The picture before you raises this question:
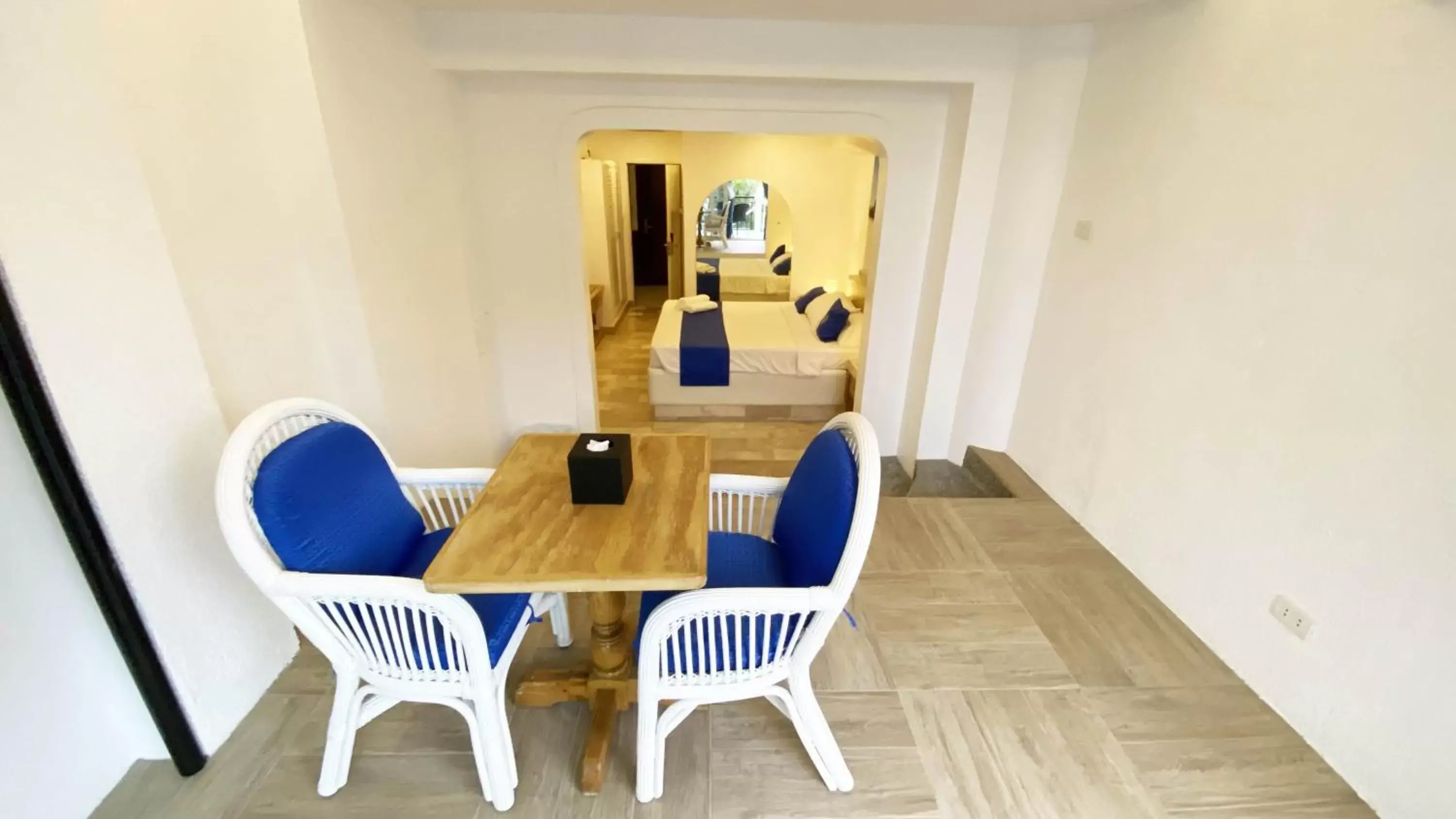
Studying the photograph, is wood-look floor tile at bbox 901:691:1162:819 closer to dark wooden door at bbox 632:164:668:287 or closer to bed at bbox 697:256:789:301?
bed at bbox 697:256:789:301

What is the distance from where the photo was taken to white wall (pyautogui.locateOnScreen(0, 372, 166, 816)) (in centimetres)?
122

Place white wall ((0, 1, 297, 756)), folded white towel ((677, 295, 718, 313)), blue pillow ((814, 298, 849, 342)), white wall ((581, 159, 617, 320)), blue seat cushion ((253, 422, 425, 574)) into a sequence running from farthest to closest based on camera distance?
white wall ((581, 159, 617, 320)) < folded white towel ((677, 295, 718, 313)) < blue pillow ((814, 298, 849, 342)) < blue seat cushion ((253, 422, 425, 574)) < white wall ((0, 1, 297, 756))

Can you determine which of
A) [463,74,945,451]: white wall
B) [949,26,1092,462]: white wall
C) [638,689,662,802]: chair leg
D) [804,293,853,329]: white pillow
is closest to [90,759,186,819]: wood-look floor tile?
[638,689,662,802]: chair leg

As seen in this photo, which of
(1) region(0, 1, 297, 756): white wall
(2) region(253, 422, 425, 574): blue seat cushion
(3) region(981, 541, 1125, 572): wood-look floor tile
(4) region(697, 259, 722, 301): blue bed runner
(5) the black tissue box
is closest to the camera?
(1) region(0, 1, 297, 756): white wall

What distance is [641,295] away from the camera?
9391 mm

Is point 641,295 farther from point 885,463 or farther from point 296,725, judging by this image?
point 296,725

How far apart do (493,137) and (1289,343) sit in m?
3.41

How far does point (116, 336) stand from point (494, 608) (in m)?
1.00

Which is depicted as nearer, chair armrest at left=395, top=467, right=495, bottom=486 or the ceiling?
chair armrest at left=395, top=467, right=495, bottom=486

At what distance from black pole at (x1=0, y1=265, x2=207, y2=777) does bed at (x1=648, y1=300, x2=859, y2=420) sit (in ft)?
11.9

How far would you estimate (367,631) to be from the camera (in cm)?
135

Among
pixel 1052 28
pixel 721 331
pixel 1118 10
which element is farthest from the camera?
pixel 721 331

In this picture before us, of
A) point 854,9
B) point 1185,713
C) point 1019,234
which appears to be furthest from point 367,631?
point 1019,234

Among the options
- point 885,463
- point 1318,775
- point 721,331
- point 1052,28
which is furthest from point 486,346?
point 1318,775
